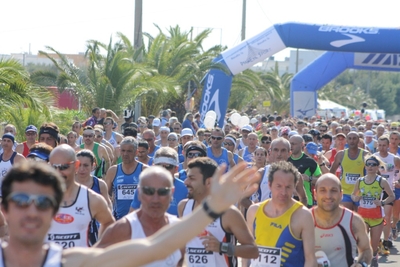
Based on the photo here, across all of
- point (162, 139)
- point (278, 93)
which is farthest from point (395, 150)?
point (278, 93)

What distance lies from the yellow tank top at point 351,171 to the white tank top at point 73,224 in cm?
752

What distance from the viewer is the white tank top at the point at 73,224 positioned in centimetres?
596

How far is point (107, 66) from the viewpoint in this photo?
2320 centimetres

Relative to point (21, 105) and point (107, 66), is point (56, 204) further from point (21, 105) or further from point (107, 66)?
point (107, 66)

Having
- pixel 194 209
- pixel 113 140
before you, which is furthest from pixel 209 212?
pixel 113 140

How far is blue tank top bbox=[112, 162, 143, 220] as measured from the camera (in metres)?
8.96

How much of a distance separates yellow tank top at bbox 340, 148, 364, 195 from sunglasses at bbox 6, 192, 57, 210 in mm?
10267

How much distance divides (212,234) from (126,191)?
333cm

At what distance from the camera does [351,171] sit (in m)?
13.1

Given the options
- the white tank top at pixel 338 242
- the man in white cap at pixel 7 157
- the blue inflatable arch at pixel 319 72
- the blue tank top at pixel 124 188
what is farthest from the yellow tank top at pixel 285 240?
the blue inflatable arch at pixel 319 72

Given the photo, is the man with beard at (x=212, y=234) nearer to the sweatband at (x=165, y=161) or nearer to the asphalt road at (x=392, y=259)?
the sweatband at (x=165, y=161)

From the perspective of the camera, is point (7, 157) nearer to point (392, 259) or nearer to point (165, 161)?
point (165, 161)

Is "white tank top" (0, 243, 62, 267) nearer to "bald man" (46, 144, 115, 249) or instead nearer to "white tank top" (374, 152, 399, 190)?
"bald man" (46, 144, 115, 249)

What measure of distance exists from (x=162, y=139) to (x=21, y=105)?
3.29m
